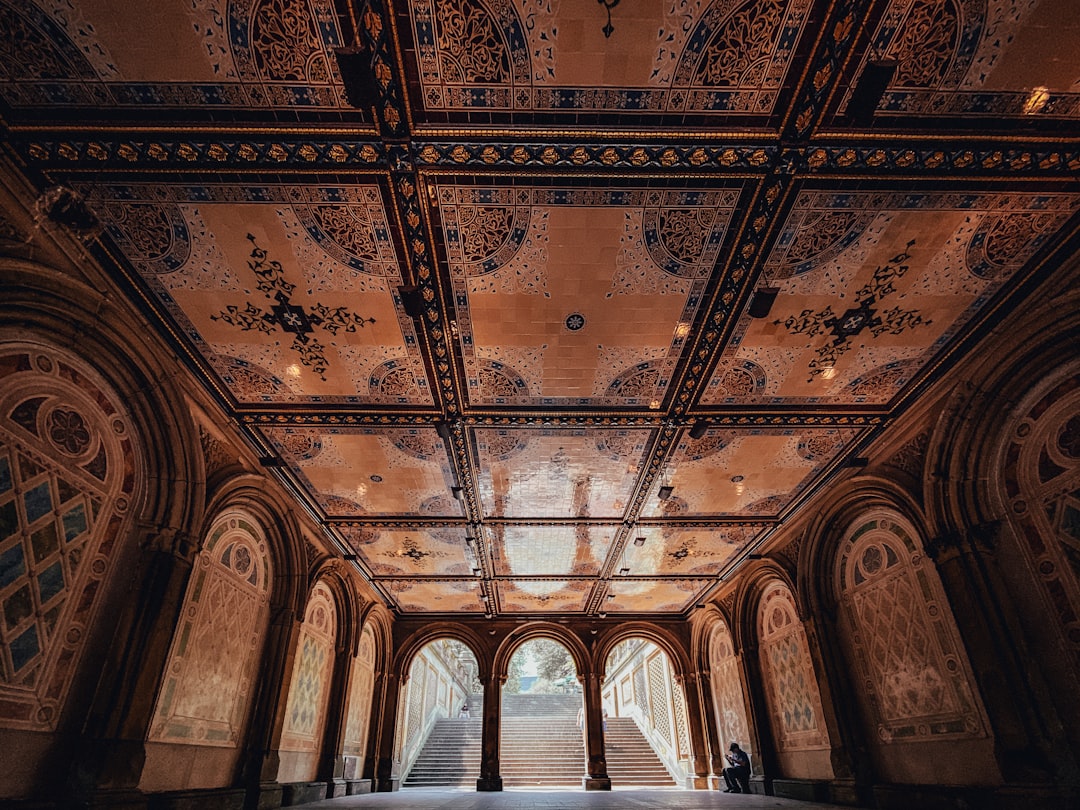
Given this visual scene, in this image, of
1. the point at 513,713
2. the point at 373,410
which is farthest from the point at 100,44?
the point at 513,713

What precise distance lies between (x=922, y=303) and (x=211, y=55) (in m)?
A: 5.63

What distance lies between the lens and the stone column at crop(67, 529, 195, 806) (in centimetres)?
434

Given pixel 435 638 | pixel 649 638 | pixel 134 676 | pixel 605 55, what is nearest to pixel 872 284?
pixel 605 55

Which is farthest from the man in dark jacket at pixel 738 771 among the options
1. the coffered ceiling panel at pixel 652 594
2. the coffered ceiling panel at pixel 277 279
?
the coffered ceiling panel at pixel 277 279

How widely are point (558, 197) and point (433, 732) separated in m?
18.4

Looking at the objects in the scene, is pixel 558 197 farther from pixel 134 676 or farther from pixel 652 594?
pixel 652 594

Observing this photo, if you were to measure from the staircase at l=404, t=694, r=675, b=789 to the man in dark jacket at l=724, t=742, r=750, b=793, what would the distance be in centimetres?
435

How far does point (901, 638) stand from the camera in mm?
6602

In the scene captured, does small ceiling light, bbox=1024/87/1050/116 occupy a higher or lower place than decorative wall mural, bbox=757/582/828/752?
higher

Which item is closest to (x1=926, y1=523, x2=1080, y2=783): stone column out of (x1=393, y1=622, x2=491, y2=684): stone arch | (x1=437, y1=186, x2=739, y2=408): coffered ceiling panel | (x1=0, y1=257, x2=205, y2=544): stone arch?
(x1=437, y1=186, x2=739, y2=408): coffered ceiling panel

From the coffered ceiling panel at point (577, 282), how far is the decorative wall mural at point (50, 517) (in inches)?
125

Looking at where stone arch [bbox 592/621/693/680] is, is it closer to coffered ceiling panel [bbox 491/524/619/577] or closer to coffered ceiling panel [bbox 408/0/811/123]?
coffered ceiling panel [bbox 491/524/619/577]

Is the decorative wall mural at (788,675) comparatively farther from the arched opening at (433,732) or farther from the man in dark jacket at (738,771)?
the arched opening at (433,732)

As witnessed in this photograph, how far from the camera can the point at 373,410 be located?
6047mm
